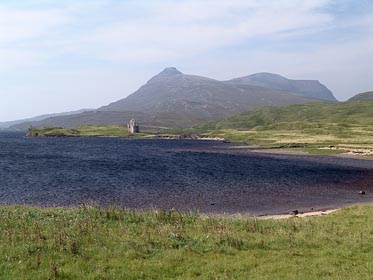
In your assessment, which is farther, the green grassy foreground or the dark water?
the dark water

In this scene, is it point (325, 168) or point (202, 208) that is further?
point (325, 168)

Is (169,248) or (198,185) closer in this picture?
(169,248)

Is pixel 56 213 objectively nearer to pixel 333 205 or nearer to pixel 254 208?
pixel 254 208

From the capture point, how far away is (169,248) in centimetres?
2412

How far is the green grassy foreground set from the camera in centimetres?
1992

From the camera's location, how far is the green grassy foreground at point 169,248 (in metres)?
19.9

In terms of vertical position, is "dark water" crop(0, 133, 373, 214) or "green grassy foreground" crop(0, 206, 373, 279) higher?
→ "green grassy foreground" crop(0, 206, 373, 279)

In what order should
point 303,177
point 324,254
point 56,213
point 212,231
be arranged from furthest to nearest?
point 303,177 < point 56,213 < point 212,231 < point 324,254

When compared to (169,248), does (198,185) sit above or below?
below

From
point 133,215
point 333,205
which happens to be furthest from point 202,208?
point 133,215

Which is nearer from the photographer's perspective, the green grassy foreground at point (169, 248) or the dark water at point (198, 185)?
the green grassy foreground at point (169, 248)

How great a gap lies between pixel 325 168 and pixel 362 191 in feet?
131

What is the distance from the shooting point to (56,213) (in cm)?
3225

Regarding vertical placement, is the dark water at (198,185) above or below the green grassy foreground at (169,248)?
below
